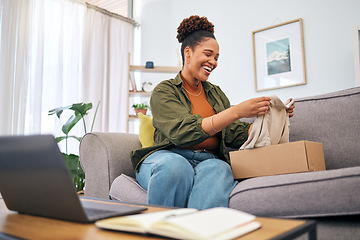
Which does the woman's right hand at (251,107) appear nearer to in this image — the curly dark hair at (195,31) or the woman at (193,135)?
the woman at (193,135)

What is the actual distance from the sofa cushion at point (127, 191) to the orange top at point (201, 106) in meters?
0.31

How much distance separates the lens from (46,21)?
3195 mm

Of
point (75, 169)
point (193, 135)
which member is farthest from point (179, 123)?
point (75, 169)

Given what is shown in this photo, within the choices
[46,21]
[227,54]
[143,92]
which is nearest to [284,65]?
[227,54]

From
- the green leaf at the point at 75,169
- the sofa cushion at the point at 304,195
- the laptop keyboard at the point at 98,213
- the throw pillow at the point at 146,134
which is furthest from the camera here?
the green leaf at the point at 75,169

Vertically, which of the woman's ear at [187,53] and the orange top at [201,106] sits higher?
the woman's ear at [187,53]

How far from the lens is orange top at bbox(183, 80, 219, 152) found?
1.42 metres

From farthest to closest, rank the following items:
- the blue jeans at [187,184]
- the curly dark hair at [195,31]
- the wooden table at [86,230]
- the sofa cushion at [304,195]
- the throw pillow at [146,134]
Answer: the throw pillow at [146,134] → the curly dark hair at [195,31] → the blue jeans at [187,184] → the sofa cushion at [304,195] → the wooden table at [86,230]

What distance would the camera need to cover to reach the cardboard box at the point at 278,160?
3.63 ft

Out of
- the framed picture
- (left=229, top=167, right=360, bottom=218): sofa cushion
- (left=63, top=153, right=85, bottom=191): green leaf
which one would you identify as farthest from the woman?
the framed picture

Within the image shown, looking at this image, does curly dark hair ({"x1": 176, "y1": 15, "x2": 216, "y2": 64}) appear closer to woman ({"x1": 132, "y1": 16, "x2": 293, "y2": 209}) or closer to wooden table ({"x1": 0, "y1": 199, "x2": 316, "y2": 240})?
woman ({"x1": 132, "y1": 16, "x2": 293, "y2": 209})

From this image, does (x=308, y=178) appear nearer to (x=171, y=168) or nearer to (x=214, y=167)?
(x=214, y=167)

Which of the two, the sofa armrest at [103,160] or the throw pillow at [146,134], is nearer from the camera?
the sofa armrest at [103,160]

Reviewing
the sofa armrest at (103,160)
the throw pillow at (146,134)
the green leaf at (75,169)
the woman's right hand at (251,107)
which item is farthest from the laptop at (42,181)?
the green leaf at (75,169)
